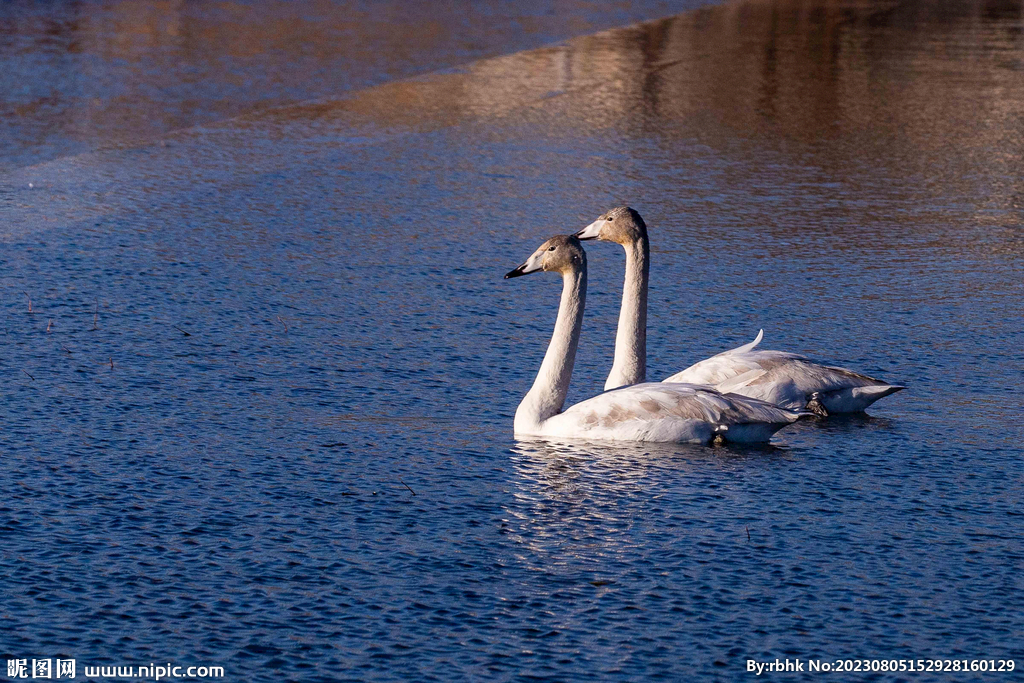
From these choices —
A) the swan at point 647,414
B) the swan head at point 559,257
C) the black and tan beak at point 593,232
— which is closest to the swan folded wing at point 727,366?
the swan at point 647,414

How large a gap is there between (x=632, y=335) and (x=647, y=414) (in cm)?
80

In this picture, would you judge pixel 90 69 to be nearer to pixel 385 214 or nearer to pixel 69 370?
pixel 385 214

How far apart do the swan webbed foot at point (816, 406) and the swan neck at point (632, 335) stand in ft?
2.72

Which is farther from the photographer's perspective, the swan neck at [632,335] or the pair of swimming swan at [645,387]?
the swan neck at [632,335]

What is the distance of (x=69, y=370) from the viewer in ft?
24.8

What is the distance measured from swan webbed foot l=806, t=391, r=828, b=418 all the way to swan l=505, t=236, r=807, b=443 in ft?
1.23

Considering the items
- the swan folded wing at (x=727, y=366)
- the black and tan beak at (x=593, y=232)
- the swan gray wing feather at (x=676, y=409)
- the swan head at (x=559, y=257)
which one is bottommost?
the swan gray wing feather at (x=676, y=409)

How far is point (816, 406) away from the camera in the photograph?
7.19m

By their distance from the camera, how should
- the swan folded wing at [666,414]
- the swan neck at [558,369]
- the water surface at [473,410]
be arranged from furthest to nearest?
the swan neck at [558,369], the swan folded wing at [666,414], the water surface at [473,410]

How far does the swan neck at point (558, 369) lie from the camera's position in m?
6.86

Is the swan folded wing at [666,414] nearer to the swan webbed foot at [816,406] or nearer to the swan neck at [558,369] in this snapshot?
the swan neck at [558,369]

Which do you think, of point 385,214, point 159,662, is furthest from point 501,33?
point 159,662

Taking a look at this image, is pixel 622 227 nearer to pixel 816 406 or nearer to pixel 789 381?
pixel 789 381

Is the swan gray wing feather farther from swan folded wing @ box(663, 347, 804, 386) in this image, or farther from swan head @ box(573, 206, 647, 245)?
swan head @ box(573, 206, 647, 245)
